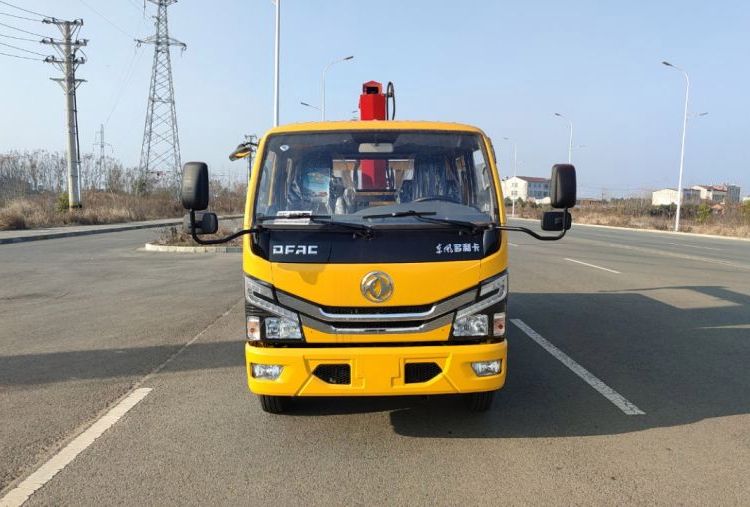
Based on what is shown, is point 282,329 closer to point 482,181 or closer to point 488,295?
point 488,295

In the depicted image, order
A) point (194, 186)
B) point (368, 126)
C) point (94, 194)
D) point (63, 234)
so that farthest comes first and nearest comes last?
1. point (94, 194)
2. point (63, 234)
3. point (368, 126)
4. point (194, 186)

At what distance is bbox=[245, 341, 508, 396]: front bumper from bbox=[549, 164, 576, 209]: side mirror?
1.32m

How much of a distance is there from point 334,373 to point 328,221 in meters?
1.01

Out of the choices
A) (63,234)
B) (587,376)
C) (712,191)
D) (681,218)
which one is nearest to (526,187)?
(712,191)

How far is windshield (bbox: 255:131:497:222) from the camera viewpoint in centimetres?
434

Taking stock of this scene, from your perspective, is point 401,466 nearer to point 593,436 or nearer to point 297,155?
point 593,436

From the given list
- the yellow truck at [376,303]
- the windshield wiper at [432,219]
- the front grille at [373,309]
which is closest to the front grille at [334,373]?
the yellow truck at [376,303]

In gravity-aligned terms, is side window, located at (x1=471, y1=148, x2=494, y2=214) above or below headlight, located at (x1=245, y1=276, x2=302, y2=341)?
above

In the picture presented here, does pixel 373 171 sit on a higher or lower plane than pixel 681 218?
higher

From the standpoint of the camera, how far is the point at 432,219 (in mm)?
3869

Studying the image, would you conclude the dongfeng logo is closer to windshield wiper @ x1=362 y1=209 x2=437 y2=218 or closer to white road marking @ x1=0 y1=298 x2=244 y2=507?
windshield wiper @ x1=362 y1=209 x2=437 y2=218

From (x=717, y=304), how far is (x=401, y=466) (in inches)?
303

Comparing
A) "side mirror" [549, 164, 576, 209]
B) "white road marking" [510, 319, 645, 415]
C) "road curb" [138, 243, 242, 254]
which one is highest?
"side mirror" [549, 164, 576, 209]

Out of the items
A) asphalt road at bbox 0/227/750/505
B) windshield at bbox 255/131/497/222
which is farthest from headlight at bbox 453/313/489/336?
windshield at bbox 255/131/497/222
